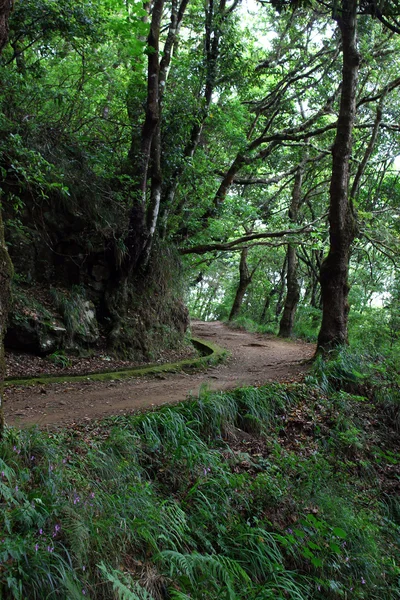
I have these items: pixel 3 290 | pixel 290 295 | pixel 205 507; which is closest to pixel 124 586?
pixel 205 507

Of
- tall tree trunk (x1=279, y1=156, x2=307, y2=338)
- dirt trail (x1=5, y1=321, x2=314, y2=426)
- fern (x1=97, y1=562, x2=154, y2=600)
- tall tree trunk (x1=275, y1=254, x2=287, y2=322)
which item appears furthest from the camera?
tall tree trunk (x1=275, y1=254, x2=287, y2=322)

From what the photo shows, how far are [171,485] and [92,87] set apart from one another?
1004 centimetres

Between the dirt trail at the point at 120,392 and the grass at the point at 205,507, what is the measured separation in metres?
0.64

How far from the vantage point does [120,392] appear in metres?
6.96

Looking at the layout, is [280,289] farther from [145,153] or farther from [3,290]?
[3,290]

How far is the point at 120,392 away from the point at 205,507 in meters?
3.24

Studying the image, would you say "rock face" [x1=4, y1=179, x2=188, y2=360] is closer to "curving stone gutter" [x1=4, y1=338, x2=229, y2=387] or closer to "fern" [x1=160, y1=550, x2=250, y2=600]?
"curving stone gutter" [x1=4, y1=338, x2=229, y2=387]

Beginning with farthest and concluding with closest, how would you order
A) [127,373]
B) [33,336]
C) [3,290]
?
1. [127,373]
2. [33,336]
3. [3,290]

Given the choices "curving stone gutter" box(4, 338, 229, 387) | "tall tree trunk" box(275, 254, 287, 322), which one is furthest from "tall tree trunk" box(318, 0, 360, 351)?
"tall tree trunk" box(275, 254, 287, 322)

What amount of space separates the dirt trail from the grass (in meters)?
0.64

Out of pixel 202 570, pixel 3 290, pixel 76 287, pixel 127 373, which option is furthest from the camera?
pixel 76 287

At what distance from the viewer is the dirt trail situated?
5.53m

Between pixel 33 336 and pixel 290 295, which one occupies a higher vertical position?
pixel 290 295

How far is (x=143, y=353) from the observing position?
32.7 feet
